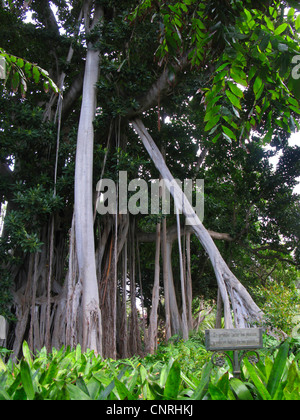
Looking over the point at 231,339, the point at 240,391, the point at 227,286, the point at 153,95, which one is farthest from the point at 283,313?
the point at 153,95

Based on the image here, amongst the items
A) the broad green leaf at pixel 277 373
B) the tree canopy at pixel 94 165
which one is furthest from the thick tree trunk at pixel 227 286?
the broad green leaf at pixel 277 373

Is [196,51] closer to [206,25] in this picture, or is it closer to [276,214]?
[206,25]

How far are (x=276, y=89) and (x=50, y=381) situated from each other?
59.6 inches

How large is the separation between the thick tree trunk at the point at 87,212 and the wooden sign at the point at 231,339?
2.37 meters

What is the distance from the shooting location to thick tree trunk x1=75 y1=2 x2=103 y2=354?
362cm

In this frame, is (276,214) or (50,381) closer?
(50,381)

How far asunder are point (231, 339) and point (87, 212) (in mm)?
2874

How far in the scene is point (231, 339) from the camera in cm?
144

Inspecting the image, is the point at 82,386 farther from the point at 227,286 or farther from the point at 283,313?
the point at 227,286

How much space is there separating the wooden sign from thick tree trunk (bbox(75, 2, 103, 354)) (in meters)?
2.37

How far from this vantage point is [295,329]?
Answer: 11.8 feet

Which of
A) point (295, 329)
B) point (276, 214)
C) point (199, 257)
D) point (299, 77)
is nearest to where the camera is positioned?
point (299, 77)

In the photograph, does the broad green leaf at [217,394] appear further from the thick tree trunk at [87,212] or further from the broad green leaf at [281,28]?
the thick tree trunk at [87,212]
